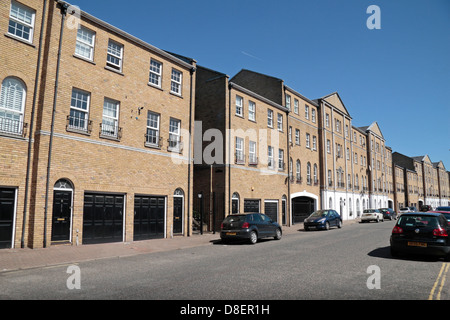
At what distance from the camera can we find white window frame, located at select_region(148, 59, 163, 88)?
58.7 feet

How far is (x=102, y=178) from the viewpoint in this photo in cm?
1473

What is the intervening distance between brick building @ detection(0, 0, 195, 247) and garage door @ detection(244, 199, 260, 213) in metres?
6.12

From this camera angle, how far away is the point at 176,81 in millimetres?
19328

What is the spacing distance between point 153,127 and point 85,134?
4.14 metres

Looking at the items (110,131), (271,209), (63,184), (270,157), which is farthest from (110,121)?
(271,209)

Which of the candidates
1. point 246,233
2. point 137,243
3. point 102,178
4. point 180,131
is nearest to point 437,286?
point 246,233

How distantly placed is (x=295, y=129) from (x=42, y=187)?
23.9 m

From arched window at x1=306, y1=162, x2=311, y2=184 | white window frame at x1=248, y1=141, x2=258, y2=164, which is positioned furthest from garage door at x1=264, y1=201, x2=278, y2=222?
arched window at x1=306, y1=162, x2=311, y2=184

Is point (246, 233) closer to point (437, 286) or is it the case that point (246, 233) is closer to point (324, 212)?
point (437, 286)

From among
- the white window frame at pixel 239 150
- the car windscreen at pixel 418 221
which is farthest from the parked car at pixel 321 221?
the car windscreen at pixel 418 221

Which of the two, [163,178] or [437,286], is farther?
[163,178]

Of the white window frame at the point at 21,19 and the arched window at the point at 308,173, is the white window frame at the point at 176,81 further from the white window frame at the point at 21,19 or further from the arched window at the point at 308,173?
the arched window at the point at 308,173

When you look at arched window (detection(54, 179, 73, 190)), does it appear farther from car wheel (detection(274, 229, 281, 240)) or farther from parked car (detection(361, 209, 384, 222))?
parked car (detection(361, 209, 384, 222))
